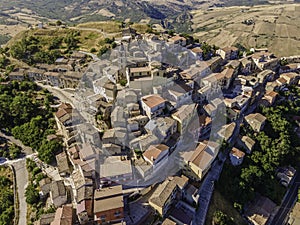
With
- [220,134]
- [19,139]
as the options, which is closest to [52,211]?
[19,139]

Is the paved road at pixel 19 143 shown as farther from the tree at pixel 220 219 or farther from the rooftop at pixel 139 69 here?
the tree at pixel 220 219

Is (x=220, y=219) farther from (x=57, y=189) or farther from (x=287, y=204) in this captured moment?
(x=57, y=189)

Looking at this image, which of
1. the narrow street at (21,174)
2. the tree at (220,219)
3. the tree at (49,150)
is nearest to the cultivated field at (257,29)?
the tree at (220,219)

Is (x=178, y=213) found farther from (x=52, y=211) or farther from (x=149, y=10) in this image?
(x=149, y=10)

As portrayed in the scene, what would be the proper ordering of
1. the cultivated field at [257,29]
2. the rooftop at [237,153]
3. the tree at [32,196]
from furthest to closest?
the cultivated field at [257,29] → the rooftop at [237,153] → the tree at [32,196]

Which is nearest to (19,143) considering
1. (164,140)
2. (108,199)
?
(108,199)

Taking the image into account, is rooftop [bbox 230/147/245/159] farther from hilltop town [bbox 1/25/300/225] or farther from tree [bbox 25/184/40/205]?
tree [bbox 25/184/40/205]

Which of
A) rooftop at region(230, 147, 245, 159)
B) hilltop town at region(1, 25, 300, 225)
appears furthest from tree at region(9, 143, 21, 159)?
rooftop at region(230, 147, 245, 159)
